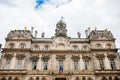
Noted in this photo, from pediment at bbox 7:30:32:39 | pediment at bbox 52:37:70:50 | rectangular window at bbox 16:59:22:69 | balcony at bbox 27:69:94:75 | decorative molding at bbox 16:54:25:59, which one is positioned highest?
pediment at bbox 7:30:32:39

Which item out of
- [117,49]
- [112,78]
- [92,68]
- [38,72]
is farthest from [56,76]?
[117,49]

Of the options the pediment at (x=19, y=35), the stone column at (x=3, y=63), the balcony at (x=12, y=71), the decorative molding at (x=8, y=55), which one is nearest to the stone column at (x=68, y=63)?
the balcony at (x=12, y=71)

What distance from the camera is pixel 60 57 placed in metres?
45.1

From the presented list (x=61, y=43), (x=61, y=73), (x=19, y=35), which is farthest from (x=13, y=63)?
(x=61, y=43)

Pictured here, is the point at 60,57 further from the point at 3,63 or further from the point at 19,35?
the point at 3,63

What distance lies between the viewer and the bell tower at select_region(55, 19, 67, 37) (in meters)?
49.3

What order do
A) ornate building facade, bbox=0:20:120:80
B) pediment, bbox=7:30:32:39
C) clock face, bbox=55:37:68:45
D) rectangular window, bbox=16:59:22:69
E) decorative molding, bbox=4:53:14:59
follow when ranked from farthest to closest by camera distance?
pediment, bbox=7:30:32:39
clock face, bbox=55:37:68:45
decorative molding, bbox=4:53:14:59
rectangular window, bbox=16:59:22:69
ornate building facade, bbox=0:20:120:80

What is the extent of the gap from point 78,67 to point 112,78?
880 cm

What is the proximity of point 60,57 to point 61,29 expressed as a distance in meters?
9.57

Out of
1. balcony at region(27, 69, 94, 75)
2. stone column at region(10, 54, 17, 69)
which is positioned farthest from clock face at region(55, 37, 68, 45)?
stone column at region(10, 54, 17, 69)

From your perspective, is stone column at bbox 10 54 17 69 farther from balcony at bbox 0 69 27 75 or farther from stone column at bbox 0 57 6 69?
stone column at bbox 0 57 6 69

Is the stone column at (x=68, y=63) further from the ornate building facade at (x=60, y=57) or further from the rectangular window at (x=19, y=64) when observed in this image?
the rectangular window at (x=19, y=64)

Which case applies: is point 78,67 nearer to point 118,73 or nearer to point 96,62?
point 96,62

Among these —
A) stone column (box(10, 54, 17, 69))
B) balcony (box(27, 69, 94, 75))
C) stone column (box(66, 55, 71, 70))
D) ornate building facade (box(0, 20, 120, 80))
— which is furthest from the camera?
stone column (box(66, 55, 71, 70))
